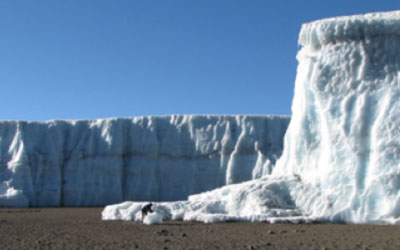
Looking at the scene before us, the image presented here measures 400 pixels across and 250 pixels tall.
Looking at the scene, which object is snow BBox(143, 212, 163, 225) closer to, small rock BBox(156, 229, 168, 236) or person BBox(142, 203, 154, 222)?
person BBox(142, 203, 154, 222)

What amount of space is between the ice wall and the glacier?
1408 cm

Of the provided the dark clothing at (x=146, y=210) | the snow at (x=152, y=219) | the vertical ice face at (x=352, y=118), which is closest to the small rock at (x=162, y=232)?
the snow at (x=152, y=219)

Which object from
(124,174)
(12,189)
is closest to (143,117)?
(124,174)

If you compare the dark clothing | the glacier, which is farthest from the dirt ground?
the glacier

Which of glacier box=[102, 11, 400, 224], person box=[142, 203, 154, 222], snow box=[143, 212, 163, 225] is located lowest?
snow box=[143, 212, 163, 225]

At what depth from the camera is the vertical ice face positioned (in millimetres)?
13852

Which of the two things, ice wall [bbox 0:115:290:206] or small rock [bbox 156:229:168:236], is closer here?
small rock [bbox 156:229:168:236]

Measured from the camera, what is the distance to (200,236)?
37.1 ft

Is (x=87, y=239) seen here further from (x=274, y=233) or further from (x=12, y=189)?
(x=12, y=189)

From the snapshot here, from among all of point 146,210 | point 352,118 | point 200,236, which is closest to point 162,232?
point 200,236

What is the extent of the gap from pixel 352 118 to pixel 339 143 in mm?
822

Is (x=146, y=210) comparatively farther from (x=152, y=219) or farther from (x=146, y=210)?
(x=152, y=219)

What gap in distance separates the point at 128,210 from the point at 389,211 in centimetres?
785

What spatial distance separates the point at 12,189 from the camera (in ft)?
95.7
